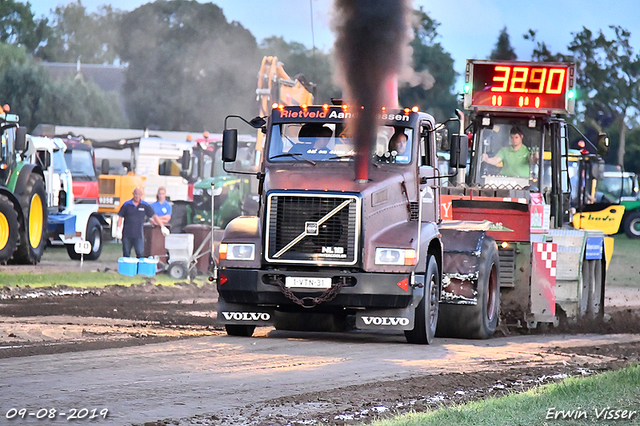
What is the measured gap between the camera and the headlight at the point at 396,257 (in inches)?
492

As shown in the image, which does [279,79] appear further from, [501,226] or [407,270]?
[407,270]

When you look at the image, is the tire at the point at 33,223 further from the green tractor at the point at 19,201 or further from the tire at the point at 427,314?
the tire at the point at 427,314

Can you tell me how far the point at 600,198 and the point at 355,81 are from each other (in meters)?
38.1

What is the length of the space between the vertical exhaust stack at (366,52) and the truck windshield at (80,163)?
22330mm

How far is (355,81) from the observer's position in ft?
43.1

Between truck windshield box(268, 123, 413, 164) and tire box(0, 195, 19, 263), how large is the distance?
11804 mm

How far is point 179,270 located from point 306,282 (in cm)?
1186

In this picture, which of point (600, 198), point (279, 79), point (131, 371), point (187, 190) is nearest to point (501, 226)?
point (131, 371)

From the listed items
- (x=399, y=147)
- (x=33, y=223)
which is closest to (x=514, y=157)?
(x=399, y=147)

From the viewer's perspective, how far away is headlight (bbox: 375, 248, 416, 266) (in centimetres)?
1251

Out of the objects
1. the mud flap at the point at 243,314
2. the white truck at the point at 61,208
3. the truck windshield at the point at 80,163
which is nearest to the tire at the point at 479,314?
the mud flap at the point at 243,314

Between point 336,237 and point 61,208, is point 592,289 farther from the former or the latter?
point 61,208

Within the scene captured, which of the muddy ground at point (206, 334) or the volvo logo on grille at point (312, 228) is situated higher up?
the volvo logo on grille at point (312, 228)

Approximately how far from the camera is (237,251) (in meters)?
12.8
